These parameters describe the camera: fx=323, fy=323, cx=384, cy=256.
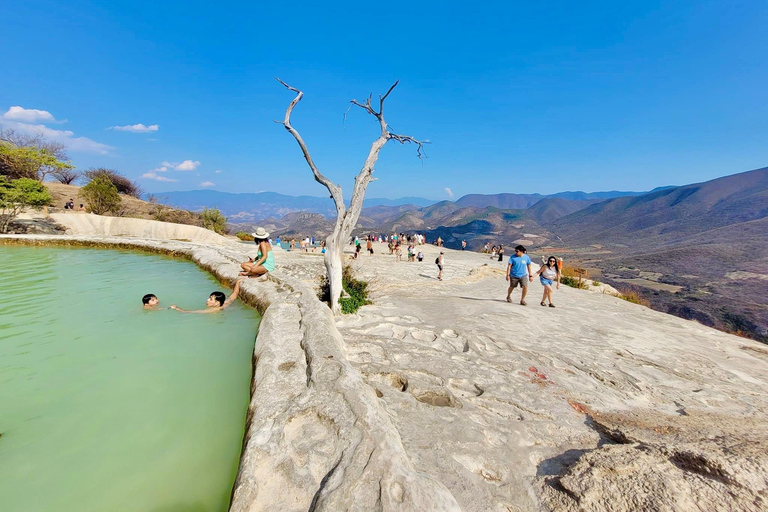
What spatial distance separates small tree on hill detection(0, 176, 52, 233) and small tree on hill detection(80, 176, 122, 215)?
22.0 ft

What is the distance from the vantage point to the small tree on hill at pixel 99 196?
2609 cm

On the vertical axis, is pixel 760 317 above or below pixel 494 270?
below

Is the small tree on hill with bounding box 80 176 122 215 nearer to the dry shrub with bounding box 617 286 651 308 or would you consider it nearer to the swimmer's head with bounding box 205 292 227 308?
the swimmer's head with bounding box 205 292 227 308

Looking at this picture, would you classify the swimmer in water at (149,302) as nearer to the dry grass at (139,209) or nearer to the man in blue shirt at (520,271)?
the man in blue shirt at (520,271)

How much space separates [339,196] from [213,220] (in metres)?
29.5

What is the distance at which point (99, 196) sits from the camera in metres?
26.1

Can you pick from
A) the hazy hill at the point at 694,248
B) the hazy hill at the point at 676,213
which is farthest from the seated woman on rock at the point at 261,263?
the hazy hill at the point at 676,213

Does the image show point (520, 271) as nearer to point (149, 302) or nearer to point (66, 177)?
point (149, 302)

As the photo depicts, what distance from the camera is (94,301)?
6848 millimetres

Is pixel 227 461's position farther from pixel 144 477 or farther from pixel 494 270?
pixel 494 270

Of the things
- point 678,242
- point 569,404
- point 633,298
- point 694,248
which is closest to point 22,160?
point 569,404

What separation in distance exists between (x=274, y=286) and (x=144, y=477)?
15.8ft

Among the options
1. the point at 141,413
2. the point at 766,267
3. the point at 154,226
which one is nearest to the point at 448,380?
the point at 141,413

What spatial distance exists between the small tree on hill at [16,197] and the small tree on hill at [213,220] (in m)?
11.9
